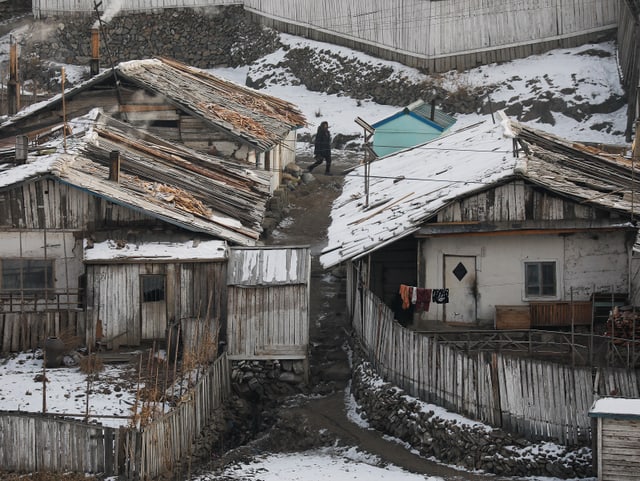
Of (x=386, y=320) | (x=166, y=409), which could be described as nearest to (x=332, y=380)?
(x=386, y=320)

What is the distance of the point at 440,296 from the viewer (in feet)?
84.6

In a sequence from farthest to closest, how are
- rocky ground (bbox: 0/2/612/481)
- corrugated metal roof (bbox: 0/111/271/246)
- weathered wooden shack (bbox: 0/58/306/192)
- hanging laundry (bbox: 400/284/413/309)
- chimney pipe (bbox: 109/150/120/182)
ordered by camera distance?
weathered wooden shack (bbox: 0/58/306/192), chimney pipe (bbox: 109/150/120/182), corrugated metal roof (bbox: 0/111/271/246), hanging laundry (bbox: 400/284/413/309), rocky ground (bbox: 0/2/612/481)

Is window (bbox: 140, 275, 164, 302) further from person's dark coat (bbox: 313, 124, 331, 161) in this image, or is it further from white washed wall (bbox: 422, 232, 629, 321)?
person's dark coat (bbox: 313, 124, 331, 161)

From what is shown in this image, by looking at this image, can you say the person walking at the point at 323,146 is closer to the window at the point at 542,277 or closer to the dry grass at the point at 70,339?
the dry grass at the point at 70,339

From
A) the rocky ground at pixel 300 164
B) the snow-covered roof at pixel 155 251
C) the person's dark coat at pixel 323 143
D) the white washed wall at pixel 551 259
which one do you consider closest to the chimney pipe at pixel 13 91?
the rocky ground at pixel 300 164

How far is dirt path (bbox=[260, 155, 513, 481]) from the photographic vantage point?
878 inches

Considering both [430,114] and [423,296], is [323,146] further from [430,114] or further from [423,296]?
[423,296]

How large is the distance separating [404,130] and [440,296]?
14.6 meters

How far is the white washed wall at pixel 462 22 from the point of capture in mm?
43812

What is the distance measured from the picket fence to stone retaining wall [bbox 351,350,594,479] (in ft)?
12.7

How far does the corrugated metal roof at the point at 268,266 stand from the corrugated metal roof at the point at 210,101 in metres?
7.88

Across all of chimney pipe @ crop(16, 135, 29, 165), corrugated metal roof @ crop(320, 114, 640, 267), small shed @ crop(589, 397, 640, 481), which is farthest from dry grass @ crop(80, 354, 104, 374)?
small shed @ crop(589, 397, 640, 481)

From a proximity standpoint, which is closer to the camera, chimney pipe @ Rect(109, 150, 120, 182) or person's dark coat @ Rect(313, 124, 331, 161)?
chimney pipe @ Rect(109, 150, 120, 182)

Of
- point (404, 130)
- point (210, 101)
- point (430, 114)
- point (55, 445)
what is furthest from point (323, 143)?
point (55, 445)
